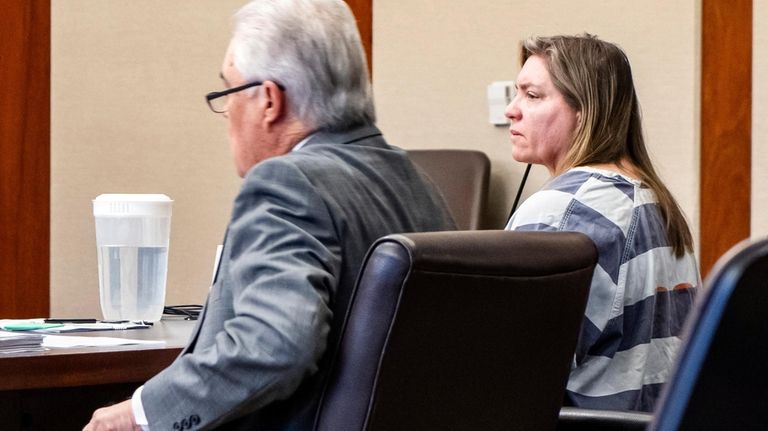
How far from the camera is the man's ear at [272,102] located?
161cm

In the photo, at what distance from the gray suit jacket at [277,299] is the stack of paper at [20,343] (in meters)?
0.34

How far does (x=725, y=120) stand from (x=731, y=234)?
1.14 feet

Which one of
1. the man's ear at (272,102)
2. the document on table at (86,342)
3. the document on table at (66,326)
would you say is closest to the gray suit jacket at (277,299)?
the man's ear at (272,102)

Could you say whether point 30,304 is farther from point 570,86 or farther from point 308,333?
point 308,333

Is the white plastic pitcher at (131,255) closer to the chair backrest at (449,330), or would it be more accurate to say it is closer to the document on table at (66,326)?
the document on table at (66,326)

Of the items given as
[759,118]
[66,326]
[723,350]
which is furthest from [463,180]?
[723,350]

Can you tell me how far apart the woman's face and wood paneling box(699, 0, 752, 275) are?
117 cm

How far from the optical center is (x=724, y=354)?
0.68 m

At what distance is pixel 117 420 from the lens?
145 cm

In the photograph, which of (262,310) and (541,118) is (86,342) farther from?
(541,118)

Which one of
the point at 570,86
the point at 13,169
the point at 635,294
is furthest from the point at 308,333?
the point at 13,169

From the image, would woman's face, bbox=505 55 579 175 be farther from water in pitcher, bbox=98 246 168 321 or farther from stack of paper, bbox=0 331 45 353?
stack of paper, bbox=0 331 45 353

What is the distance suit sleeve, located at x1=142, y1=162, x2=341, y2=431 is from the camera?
4.43 ft

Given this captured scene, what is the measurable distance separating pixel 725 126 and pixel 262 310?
99.4 inches
